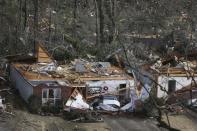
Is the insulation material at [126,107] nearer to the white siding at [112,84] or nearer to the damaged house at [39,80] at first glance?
the white siding at [112,84]

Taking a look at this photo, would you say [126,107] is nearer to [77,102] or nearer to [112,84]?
[112,84]

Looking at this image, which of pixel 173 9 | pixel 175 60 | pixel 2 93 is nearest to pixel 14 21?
pixel 2 93

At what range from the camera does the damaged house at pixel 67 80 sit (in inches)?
1123

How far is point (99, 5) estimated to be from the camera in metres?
44.9

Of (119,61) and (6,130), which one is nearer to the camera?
(6,130)

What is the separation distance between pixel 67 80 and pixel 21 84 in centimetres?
340

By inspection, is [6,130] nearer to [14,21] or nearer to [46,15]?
[14,21]

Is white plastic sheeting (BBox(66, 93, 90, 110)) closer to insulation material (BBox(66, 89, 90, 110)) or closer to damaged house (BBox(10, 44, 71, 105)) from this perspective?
insulation material (BBox(66, 89, 90, 110))

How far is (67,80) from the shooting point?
29.3m

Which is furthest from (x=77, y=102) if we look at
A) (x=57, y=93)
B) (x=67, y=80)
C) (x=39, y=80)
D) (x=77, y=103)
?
(x=39, y=80)

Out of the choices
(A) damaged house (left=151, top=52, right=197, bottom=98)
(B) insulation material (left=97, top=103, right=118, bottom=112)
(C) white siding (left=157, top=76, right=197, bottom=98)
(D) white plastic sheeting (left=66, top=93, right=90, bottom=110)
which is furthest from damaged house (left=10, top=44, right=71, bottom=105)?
(A) damaged house (left=151, top=52, right=197, bottom=98)

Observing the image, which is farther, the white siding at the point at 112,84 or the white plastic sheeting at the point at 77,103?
the white siding at the point at 112,84

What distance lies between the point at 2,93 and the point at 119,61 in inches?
335

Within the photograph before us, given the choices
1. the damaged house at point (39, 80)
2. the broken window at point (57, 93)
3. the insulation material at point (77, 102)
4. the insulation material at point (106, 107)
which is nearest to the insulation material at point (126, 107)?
the insulation material at point (106, 107)
